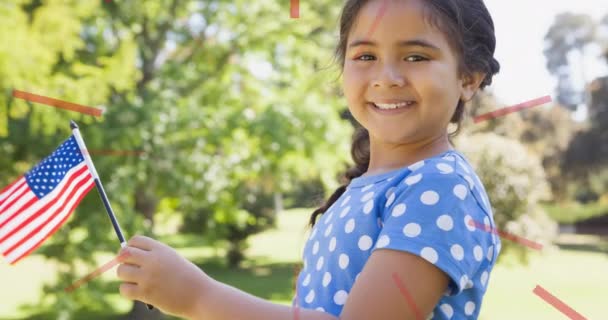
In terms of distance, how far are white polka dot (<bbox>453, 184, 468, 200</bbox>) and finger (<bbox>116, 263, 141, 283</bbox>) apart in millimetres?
496

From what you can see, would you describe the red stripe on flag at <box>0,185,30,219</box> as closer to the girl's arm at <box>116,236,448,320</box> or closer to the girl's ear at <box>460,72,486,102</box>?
the girl's arm at <box>116,236,448,320</box>

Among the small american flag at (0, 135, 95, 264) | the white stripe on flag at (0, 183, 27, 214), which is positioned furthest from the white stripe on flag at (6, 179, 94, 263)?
the white stripe on flag at (0, 183, 27, 214)

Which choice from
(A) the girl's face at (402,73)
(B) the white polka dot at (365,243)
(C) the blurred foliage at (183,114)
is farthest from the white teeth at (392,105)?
(C) the blurred foliage at (183,114)

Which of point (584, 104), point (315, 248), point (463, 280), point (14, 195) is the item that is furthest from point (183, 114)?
point (584, 104)

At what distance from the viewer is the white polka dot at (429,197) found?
3.42 feet

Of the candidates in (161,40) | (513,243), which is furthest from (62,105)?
(513,243)

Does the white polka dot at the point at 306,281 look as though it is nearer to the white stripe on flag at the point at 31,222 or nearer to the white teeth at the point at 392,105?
the white teeth at the point at 392,105

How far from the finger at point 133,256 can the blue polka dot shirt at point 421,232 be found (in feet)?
0.99

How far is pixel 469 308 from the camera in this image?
113 cm

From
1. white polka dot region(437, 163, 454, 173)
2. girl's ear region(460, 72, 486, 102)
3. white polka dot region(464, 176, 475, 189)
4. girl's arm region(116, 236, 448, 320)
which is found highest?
girl's ear region(460, 72, 486, 102)

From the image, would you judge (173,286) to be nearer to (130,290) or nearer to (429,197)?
(130,290)

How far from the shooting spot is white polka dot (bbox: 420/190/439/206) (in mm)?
1042

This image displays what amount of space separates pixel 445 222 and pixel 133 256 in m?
0.48
